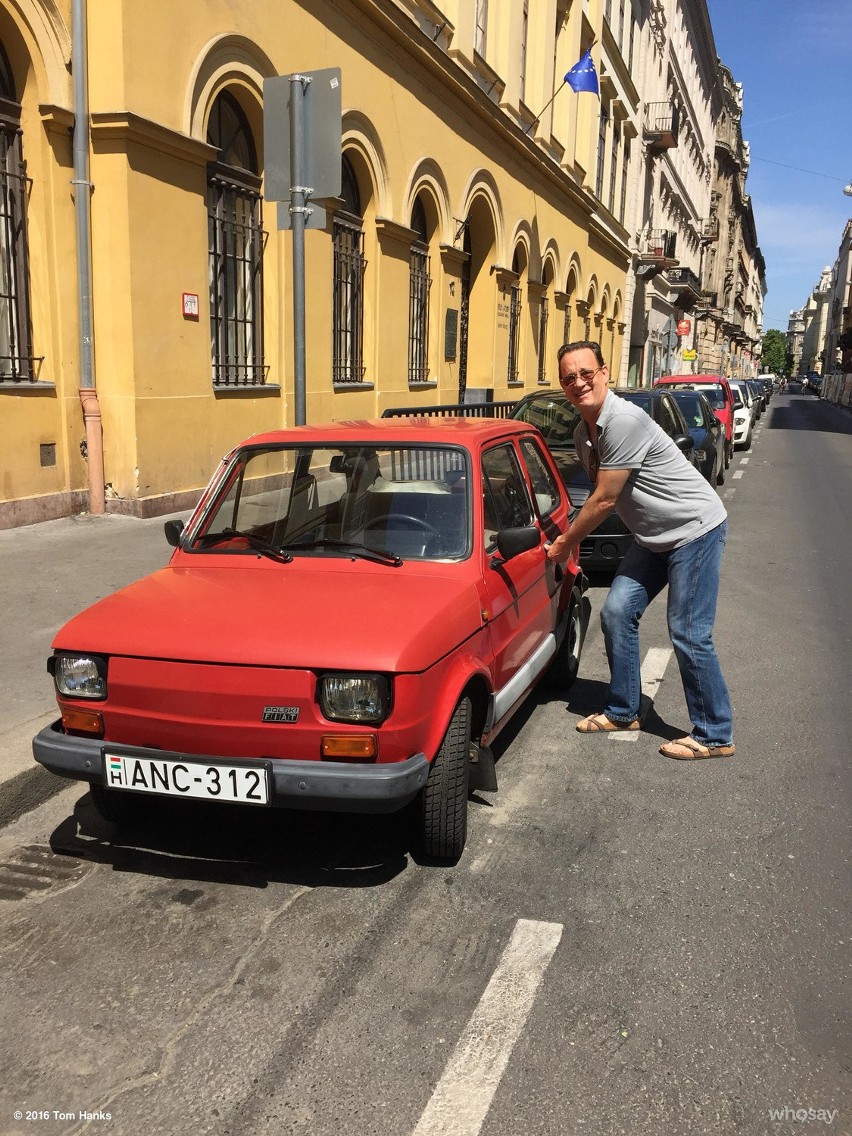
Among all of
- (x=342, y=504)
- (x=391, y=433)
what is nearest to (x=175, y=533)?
(x=342, y=504)

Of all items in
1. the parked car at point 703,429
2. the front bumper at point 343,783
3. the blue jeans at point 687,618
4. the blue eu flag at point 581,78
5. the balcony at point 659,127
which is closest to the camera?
the front bumper at point 343,783

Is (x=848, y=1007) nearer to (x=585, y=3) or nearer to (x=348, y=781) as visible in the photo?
(x=348, y=781)

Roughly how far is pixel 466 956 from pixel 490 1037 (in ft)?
1.27

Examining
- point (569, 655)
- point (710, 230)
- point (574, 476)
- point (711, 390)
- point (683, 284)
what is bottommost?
point (569, 655)

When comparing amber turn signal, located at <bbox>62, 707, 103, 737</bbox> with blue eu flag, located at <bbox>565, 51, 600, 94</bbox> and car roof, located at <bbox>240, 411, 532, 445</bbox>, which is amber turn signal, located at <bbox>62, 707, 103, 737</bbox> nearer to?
car roof, located at <bbox>240, 411, 532, 445</bbox>

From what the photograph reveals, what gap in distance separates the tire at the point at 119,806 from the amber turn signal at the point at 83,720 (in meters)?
0.32

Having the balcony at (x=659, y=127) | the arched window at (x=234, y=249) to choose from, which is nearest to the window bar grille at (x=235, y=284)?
the arched window at (x=234, y=249)

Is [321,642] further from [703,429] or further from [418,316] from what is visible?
[418,316]

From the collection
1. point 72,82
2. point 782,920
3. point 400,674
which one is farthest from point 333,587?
point 72,82

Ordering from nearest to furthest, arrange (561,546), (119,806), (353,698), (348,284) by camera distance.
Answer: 1. (353,698)
2. (119,806)
3. (561,546)
4. (348,284)

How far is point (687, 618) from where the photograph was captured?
451cm

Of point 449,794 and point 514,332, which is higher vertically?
point 514,332

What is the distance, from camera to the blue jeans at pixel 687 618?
14.7ft

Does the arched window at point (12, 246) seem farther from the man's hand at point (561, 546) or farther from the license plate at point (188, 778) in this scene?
the license plate at point (188, 778)
